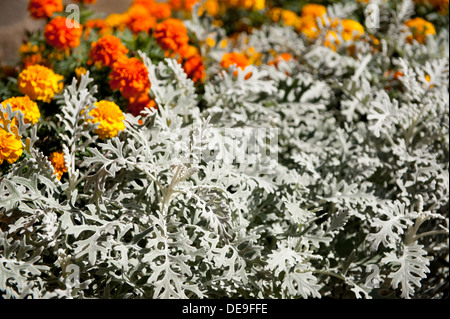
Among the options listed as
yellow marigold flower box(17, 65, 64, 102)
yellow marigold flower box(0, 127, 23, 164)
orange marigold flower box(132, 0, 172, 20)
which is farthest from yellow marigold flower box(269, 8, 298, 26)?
yellow marigold flower box(0, 127, 23, 164)

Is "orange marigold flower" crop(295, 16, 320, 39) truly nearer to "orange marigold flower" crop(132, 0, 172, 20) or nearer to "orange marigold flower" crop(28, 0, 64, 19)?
"orange marigold flower" crop(132, 0, 172, 20)

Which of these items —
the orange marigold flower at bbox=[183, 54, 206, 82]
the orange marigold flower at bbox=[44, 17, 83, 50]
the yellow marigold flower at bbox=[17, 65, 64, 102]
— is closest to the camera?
the yellow marigold flower at bbox=[17, 65, 64, 102]

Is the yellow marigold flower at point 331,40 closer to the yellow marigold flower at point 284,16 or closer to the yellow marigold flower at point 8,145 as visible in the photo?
the yellow marigold flower at point 284,16

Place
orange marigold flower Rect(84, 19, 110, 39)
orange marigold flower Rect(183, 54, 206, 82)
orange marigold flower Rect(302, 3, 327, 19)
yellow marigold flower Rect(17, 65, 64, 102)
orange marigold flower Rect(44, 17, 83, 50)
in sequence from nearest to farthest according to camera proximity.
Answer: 1. yellow marigold flower Rect(17, 65, 64, 102)
2. orange marigold flower Rect(44, 17, 83, 50)
3. orange marigold flower Rect(183, 54, 206, 82)
4. orange marigold flower Rect(84, 19, 110, 39)
5. orange marigold flower Rect(302, 3, 327, 19)

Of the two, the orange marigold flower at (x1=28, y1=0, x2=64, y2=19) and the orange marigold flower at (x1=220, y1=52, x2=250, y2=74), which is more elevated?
the orange marigold flower at (x1=28, y1=0, x2=64, y2=19)

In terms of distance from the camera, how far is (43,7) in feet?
6.39

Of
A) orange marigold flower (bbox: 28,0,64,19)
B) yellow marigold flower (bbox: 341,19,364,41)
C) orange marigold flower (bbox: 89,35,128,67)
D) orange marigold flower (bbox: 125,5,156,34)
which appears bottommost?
yellow marigold flower (bbox: 341,19,364,41)

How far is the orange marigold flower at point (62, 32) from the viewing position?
1836 mm

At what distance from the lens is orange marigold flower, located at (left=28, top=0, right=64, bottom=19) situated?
6.38ft

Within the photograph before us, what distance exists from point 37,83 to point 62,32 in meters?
0.26

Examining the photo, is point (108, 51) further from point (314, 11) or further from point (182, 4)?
point (314, 11)

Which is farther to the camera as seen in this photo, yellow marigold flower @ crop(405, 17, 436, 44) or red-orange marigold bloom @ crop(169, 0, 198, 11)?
yellow marigold flower @ crop(405, 17, 436, 44)

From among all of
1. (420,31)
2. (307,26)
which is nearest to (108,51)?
(307,26)
